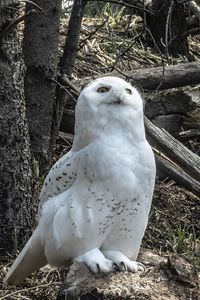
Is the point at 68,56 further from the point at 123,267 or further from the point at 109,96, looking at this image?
the point at 123,267

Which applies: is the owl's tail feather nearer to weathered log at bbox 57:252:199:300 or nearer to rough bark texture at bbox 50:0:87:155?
weathered log at bbox 57:252:199:300

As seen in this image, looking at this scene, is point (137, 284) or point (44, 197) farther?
point (44, 197)

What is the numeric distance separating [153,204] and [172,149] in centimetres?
75

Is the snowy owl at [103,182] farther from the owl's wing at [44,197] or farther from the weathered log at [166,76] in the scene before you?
the weathered log at [166,76]

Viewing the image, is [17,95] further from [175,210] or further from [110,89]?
[175,210]

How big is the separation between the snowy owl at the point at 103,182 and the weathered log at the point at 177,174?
1882 millimetres

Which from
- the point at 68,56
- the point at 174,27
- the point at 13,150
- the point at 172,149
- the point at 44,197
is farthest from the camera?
the point at 174,27

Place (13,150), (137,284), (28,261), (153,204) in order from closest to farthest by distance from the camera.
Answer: (137,284) < (28,261) < (13,150) < (153,204)

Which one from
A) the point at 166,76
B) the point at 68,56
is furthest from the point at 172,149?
the point at 68,56

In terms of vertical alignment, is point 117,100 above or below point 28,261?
above

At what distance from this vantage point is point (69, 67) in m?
6.26

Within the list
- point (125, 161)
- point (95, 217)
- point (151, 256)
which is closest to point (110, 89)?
point (125, 161)

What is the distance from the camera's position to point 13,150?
5230 millimetres

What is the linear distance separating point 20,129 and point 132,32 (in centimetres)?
356
